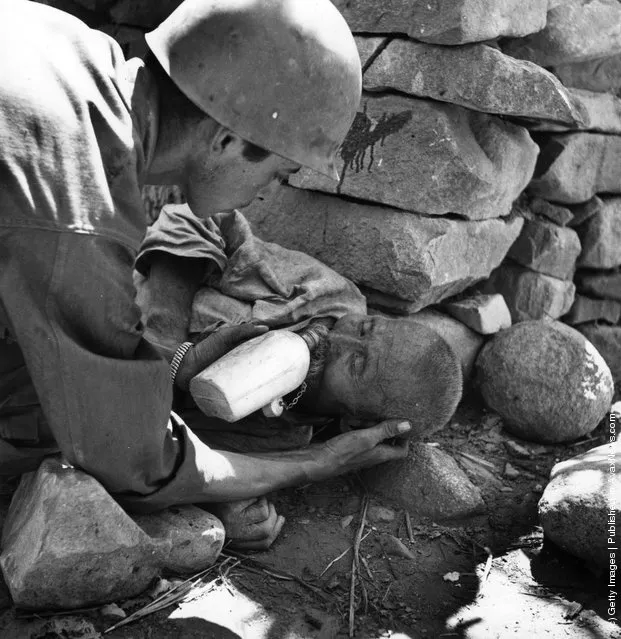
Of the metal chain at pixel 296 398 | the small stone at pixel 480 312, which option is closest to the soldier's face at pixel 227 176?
the metal chain at pixel 296 398

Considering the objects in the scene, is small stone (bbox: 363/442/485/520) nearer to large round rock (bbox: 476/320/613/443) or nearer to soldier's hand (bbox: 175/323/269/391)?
large round rock (bbox: 476/320/613/443)

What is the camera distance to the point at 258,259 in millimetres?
3398

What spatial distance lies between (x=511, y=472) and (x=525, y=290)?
1.16 metres

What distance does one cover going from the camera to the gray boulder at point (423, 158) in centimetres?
357

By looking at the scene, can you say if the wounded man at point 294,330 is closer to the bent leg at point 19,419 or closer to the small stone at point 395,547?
the small stone at point 395,547

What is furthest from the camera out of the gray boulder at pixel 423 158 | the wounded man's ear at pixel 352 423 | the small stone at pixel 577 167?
the small stone at pixel 577 167

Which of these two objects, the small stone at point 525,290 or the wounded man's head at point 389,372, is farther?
the small stone at point 525,290

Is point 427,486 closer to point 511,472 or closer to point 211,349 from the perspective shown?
point 511,472

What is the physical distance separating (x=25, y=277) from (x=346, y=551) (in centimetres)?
161

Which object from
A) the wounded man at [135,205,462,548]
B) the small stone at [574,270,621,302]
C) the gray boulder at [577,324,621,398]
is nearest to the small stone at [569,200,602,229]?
the small stone at [574,270,621,302]

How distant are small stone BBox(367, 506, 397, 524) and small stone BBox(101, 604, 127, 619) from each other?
44.5 inches

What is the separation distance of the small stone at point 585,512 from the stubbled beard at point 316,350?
1.02 meters

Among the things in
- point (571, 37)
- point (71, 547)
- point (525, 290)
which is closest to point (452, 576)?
point (71, 547)

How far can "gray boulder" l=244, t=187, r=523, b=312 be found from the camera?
142 inches
